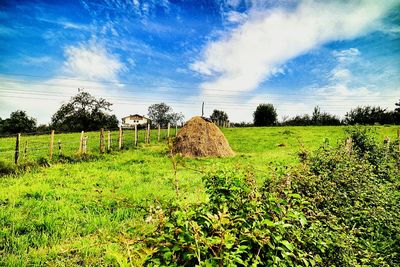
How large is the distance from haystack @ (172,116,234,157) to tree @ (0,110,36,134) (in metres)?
82.0

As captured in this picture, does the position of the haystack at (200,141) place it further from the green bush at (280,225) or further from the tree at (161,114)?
the tree at (161,114)

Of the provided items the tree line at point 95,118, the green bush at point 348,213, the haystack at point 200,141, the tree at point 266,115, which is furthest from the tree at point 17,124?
the green bush at point 348,213

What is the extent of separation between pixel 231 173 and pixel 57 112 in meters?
84.7

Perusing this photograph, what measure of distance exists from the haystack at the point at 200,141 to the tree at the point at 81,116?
65.5 meters

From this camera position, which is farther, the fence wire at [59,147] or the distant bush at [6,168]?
the fence wire at [59,147]

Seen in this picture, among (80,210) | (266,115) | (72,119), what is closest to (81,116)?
(72,119)

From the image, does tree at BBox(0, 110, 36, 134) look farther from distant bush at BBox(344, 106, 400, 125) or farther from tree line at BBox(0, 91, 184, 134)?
distant bush at BBox(344, 106, 400, 125)

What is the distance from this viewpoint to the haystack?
1928 cm

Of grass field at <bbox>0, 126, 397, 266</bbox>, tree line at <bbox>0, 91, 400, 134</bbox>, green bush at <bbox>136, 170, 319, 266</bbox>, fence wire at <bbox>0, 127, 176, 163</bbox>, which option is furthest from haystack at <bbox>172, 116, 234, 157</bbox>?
tree line at <bbox>0, 91, 400, 134</bbox>

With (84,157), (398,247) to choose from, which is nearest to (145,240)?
(398,247)

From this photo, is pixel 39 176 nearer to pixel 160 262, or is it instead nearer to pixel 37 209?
pixel 37 209

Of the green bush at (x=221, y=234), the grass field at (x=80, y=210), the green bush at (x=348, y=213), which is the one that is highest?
the green bush at (x=221, y=234)

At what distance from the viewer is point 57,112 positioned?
78188 mm

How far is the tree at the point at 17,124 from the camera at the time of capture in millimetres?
85875
